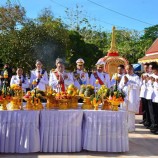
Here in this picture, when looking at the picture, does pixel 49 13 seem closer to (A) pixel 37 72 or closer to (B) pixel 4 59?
(B) pixel 4 59

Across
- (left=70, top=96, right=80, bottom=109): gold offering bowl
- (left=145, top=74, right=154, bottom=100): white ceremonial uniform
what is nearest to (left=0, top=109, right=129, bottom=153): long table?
(left=70, top=96, right=80, bottom=109): gold offering bowl

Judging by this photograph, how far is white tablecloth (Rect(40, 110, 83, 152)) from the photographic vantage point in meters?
5.93

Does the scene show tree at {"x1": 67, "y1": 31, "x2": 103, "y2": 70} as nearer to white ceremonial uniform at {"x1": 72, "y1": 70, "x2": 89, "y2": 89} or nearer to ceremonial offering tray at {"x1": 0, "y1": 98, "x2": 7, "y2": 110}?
white ceremonial uniform at {"x1": 72, "y1": 70, "x2": 89, "y2": 89}

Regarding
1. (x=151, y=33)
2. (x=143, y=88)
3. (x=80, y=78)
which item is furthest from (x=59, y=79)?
(x=151, y=33)

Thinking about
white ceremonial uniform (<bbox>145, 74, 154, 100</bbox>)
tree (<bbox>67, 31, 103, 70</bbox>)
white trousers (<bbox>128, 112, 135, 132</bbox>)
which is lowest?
white trousers (<bbox>128, 112, 135, 132</bbox>)

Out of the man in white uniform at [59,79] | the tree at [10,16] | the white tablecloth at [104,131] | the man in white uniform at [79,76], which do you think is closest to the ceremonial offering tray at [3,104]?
the white tablecloth at [104,131]

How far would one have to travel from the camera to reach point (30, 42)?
77.5 ft

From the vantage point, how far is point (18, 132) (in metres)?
5.85

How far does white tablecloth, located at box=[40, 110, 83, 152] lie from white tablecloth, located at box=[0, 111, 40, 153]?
0.17 metres

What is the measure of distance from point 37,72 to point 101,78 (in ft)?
6.47

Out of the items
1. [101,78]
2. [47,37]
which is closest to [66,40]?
[47,37]

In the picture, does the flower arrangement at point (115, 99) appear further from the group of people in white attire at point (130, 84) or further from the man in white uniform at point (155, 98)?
the man in white uniform at point (155, 98)

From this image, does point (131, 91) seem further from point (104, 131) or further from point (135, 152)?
point (104, 131)

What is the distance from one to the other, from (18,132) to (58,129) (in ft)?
2.25
